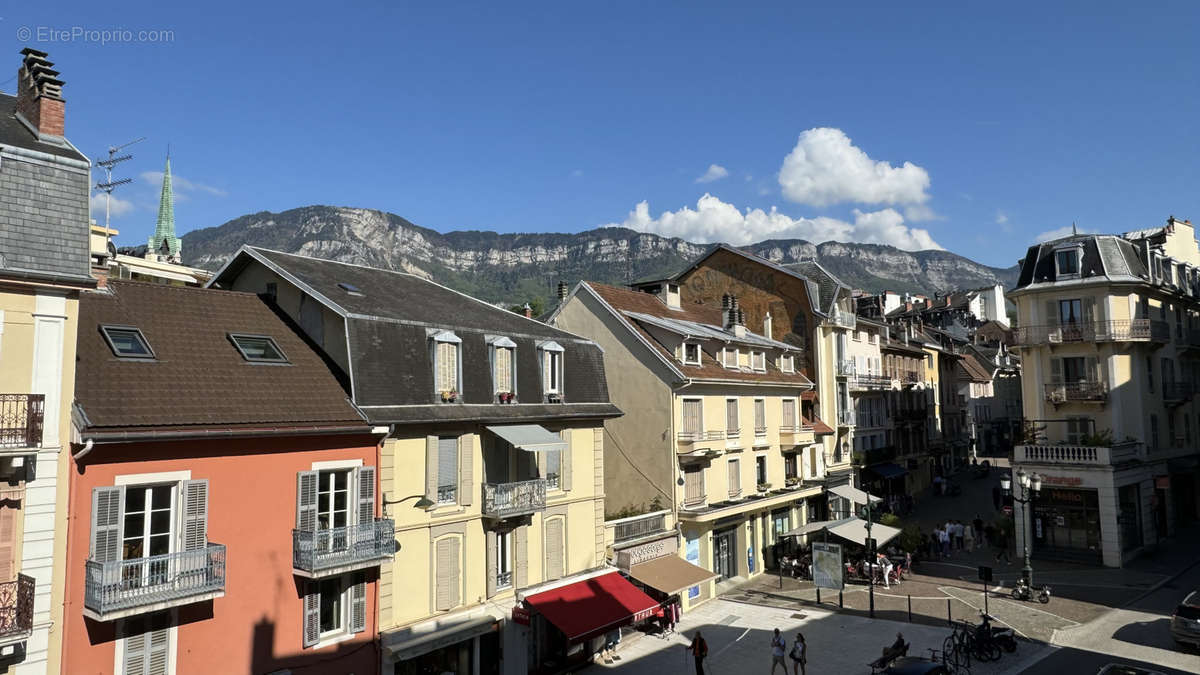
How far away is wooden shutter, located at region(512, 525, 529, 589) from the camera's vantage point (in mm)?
23344

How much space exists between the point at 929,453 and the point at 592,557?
4531 centimetres

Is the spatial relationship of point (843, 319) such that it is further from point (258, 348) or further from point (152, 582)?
point (152, 582)

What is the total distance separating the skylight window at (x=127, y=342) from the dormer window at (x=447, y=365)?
7011mm

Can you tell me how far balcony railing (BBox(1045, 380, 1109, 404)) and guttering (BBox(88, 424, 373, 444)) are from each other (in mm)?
34627

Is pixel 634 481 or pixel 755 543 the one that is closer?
pixel 634 481

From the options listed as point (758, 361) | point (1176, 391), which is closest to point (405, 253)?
point (758, 361)

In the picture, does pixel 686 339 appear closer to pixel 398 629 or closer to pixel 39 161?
pixel 398 629

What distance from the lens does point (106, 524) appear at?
15023 mm

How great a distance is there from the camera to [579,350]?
2680 cm

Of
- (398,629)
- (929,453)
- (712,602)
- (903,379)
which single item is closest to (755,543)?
(712,602)

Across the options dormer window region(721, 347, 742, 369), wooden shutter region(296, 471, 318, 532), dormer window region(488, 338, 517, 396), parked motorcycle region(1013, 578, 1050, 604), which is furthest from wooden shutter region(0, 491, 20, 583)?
parked motorcycle region(1013, 578, 1050, 604)

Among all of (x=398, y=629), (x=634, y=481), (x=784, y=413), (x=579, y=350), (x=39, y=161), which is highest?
(x=39, y=161)

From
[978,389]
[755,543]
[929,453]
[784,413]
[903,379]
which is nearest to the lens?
[755,543]

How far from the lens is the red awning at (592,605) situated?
22.2 meters
